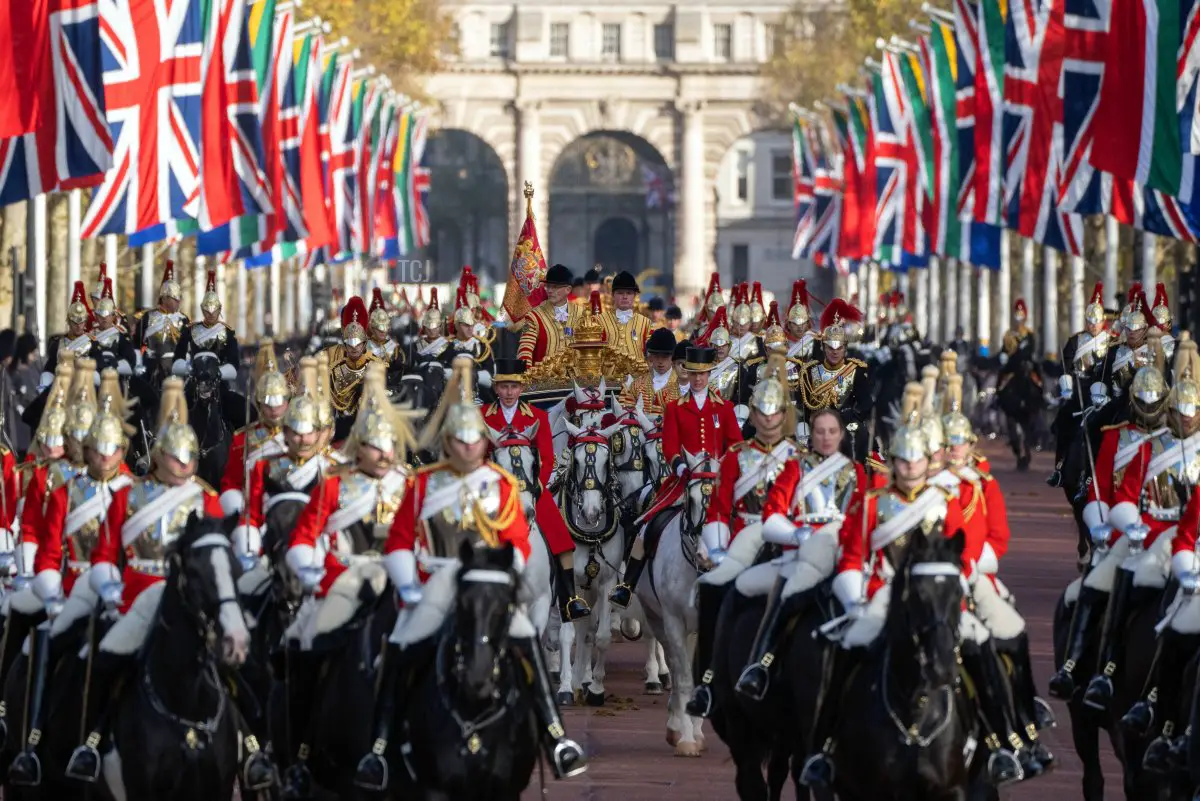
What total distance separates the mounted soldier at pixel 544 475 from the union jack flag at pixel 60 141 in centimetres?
1025

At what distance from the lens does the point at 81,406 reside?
1288 centimetres

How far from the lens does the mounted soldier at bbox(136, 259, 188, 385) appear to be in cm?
2594

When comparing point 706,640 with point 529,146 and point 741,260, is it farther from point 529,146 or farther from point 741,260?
point 741,260

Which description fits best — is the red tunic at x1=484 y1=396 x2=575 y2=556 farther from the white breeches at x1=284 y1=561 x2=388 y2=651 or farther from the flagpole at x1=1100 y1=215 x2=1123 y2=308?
the flagpole at x1=1100 y1=215 x2=1123 y2=308

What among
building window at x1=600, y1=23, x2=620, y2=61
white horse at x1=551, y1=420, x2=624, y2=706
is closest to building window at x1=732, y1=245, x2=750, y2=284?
building window at x1=600, y1=23, x2=620, y2=61

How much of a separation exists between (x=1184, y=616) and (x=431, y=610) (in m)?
3.40

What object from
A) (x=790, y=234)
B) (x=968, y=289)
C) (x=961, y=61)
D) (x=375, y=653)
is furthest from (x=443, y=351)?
(x=790, y=234)

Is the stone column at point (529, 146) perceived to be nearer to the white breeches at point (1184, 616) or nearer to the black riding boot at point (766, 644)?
the black riding boot at point (766, 644)

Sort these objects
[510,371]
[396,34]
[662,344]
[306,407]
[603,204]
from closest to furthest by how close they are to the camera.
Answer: [306,407] → [510,371] → [662,344] → [396,34] → [603,204]

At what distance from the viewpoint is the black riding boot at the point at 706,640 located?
13758 mm

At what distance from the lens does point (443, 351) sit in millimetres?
25391

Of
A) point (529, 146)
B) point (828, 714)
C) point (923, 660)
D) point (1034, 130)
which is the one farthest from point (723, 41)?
point (923, 660)

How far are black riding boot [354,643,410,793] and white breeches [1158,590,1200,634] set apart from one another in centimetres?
343

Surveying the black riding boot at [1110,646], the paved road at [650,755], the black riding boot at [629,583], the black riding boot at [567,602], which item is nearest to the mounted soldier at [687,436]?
the black riding boot at [629,583]
